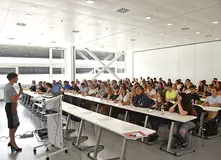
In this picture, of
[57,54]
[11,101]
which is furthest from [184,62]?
[11,101]

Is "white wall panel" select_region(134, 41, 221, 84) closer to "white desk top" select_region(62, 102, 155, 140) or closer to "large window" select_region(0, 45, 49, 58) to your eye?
"large window" select_region(0, 45, 49, 58)

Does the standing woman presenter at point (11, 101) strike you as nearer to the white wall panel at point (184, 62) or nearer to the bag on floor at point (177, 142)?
the bag on floor at point (177, 142)

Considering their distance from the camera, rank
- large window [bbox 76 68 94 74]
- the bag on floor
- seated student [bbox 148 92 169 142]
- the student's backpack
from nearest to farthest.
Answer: the bag on floor
seated student [bbox 148 92 169 142]
the student's backpack
large window [bbox 76 68 94 74]

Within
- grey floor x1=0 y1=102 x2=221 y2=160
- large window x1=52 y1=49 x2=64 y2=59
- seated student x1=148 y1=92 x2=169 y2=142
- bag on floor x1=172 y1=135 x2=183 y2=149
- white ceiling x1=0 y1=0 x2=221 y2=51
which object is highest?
white ceiling x1=0 y1=0 x2=221 y2=51

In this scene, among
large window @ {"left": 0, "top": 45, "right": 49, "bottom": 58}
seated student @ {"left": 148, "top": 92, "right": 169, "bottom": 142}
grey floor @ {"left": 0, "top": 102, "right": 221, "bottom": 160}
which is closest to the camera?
grey floor @ {"left": 0, "top": 102, "right": 221, "bottom": 160}

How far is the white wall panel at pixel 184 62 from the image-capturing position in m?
11.9

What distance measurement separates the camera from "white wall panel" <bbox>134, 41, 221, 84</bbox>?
1188 cm

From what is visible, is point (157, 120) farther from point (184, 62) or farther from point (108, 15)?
point (184, 62)

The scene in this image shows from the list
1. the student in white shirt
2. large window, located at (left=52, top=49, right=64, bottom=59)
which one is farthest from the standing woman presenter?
large window, located at (left=52, top=49, right=64, bottom=59)

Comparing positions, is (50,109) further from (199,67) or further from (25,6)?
(199,67)

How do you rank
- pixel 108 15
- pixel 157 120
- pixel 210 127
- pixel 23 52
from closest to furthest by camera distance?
pixel 157 120
pixel 210 127
pixel 108 15
pixel 23 52

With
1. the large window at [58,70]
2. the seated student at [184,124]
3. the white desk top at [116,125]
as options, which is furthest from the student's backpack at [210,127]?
the large window at [58,70]

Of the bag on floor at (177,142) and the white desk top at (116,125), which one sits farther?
the bag on floor at (177,142)

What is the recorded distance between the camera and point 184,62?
1323 centimetres
